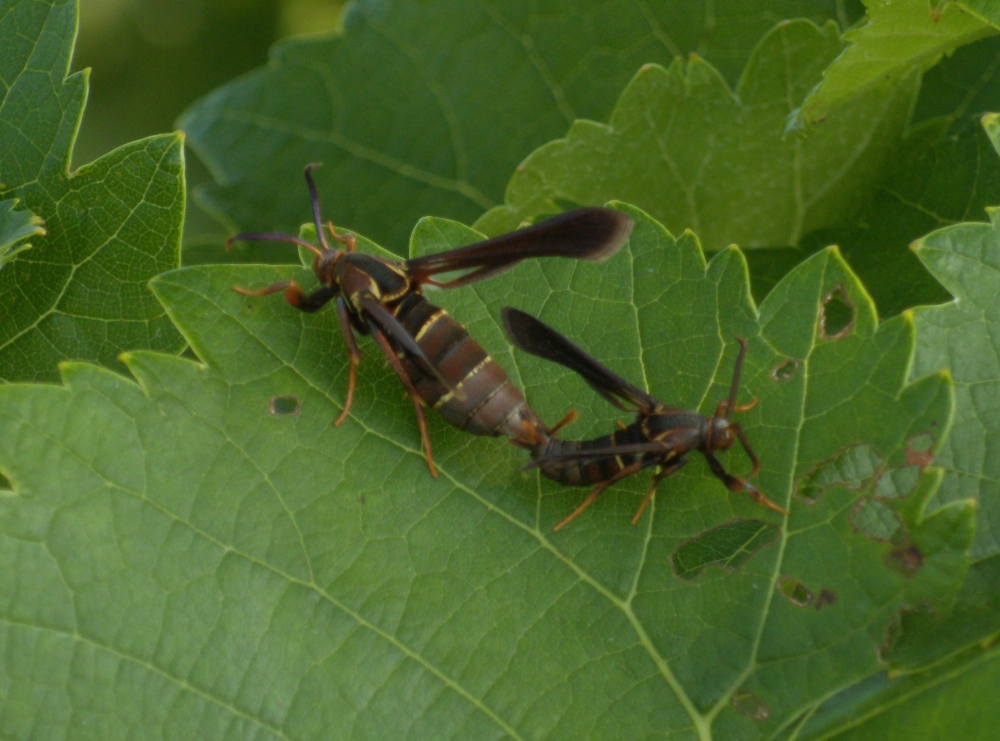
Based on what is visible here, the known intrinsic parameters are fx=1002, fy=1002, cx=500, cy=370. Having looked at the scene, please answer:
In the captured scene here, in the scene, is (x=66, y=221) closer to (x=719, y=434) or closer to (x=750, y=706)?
(x=719, y=434)

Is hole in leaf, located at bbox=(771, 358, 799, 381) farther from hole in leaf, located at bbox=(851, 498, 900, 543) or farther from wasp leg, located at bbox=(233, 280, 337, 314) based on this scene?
wasp leg, located at bbox=(233, 280, 337, 314)

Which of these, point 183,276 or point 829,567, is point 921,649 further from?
point 183,276

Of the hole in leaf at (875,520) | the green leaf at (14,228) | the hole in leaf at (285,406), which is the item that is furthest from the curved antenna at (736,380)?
the green leaf at (14,228)

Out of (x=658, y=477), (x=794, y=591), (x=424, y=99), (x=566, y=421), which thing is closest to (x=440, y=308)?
(x=566, y=421)

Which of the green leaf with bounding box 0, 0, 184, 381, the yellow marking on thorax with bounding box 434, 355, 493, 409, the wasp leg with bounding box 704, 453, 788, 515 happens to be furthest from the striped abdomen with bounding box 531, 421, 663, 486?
the green leaf with bounding box 0, 0, 184, 381

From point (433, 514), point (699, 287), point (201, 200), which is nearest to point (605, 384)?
point (699, 287)
